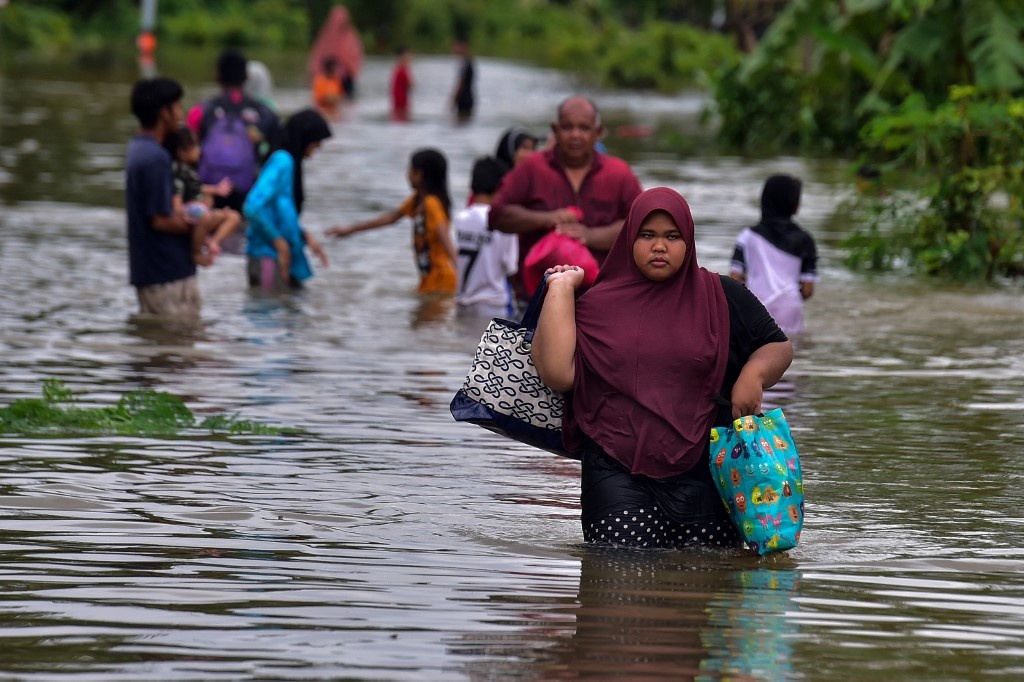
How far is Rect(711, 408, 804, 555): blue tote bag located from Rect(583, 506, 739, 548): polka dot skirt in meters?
0.24

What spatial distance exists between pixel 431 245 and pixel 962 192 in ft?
14.6

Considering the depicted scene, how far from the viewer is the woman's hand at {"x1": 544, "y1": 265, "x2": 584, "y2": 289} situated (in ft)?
21.0

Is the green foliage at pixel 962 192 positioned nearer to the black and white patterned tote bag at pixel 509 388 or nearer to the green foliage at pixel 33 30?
the black and white patterned tote bag at pixel 509 388

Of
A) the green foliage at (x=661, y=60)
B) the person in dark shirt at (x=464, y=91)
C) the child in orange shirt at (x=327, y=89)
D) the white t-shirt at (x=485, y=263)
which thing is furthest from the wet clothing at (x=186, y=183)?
the green foliage at (x=661, y=60)

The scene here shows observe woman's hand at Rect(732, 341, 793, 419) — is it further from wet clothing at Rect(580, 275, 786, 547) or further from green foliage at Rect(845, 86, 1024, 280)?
green foliage at Rect(845, 86, 1024, 280)

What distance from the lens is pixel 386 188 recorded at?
22188 millimetres

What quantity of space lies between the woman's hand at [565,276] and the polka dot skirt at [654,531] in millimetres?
811

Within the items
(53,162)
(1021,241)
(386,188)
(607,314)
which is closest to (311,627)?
(607,314)

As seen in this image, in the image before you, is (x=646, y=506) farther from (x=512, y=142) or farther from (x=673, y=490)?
(x=512, y=142)

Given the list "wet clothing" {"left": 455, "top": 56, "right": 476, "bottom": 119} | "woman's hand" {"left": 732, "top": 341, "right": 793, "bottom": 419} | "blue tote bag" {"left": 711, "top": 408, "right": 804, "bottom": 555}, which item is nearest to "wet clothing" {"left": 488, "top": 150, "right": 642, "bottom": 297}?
"woman's hand" {"left": 732, "top": 341, "right": 793, "bottom": 419}

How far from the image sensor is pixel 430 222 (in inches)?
541

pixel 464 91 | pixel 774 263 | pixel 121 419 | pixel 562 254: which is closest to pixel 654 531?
pixel 121 419

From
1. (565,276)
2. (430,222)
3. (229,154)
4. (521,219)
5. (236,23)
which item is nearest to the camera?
(565,276)

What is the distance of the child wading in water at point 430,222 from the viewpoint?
13641 millimetres
